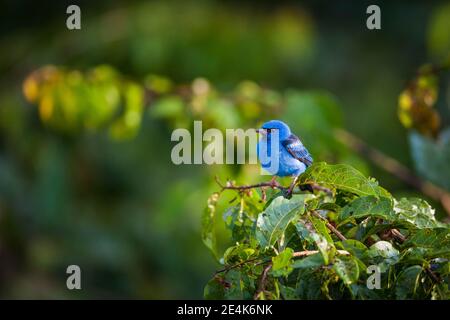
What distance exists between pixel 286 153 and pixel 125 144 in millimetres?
8395

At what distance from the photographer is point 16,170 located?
37.4 feet

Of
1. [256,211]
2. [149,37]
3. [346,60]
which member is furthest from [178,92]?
[346,60]

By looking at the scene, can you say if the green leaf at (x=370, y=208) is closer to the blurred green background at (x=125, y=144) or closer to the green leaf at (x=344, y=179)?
the green leaf at (x=344, y=179)

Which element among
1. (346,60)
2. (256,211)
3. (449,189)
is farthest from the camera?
(346,60)

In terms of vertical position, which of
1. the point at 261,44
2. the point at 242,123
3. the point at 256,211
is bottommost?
the point at 256,211

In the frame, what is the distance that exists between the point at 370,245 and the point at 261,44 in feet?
28.2

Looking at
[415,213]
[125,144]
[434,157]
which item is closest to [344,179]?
[415,213]

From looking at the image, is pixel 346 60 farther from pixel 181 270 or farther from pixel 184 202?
pixel 184 202

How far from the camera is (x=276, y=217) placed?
2572 mm

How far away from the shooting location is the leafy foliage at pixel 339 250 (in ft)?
8.18

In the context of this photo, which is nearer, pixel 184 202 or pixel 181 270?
pixel 184 202

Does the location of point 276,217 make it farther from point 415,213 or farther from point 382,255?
point 415,213

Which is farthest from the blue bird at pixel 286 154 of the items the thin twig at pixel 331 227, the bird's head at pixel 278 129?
the thin twig at pixel 331 227
